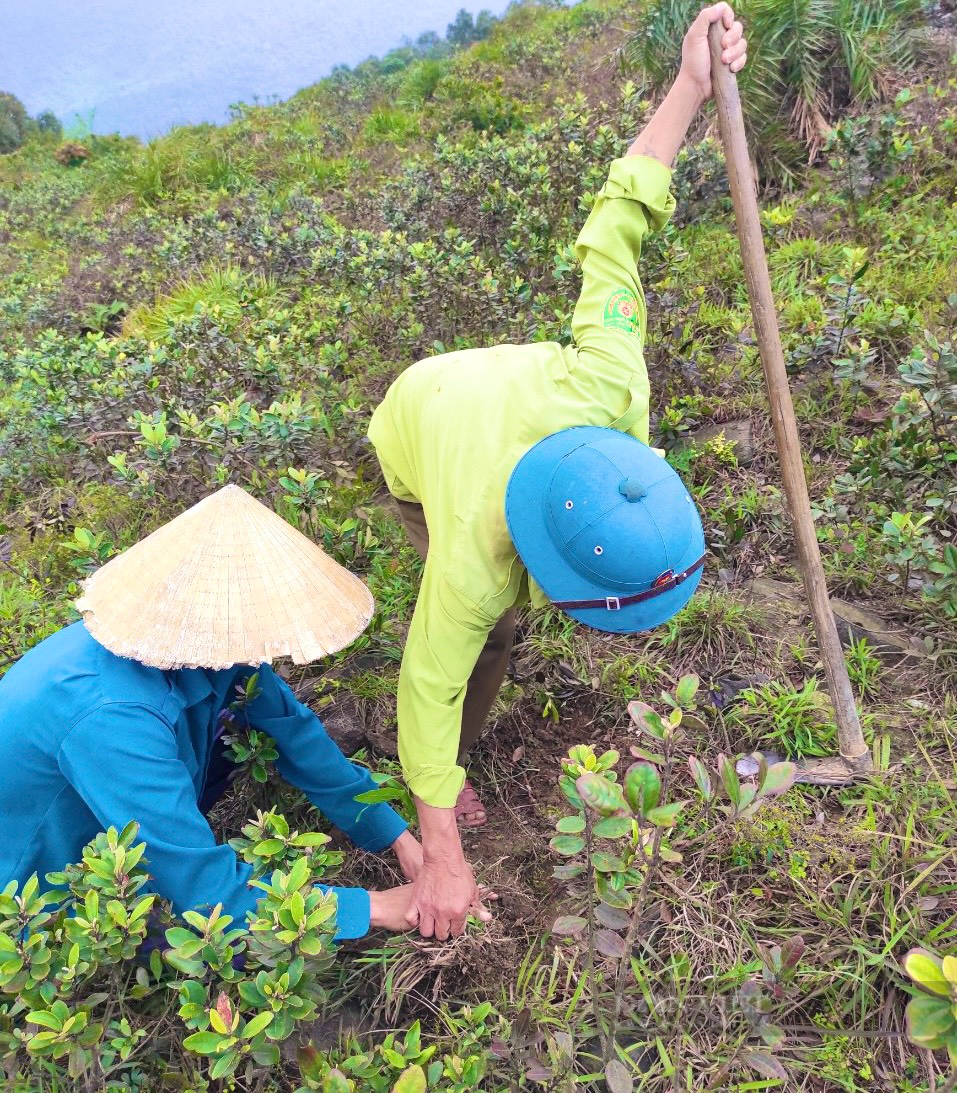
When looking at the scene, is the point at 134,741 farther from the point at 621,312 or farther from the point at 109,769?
the point at 621,312

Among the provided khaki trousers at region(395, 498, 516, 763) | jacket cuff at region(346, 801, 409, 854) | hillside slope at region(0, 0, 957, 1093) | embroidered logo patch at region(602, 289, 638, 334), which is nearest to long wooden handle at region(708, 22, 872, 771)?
hillside slope at region(0, 0, 957, 1093)

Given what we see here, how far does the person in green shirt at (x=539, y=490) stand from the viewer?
1.30 meters

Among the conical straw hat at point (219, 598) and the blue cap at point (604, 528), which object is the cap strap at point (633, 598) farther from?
the conical straw hat at point (219, 598)

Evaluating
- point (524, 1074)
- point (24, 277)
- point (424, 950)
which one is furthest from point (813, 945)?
point (24, 277)

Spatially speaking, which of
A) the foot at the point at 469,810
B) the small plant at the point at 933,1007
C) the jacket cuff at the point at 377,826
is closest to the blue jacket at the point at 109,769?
the jacket cuff at the point at 377,826

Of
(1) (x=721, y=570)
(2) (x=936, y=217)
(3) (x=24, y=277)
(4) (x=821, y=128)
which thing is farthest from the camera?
(3) (x=24, y=277)

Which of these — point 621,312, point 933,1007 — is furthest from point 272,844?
point 621,312

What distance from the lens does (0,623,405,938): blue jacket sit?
4.26 feet

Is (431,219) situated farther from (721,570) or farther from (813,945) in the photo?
(813,945)

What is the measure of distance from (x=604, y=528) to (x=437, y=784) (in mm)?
655

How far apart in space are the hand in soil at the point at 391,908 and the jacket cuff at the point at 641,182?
1.70 m

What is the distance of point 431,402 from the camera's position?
5.76 ft

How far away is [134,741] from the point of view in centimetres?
131

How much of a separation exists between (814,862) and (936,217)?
11.3 ft
